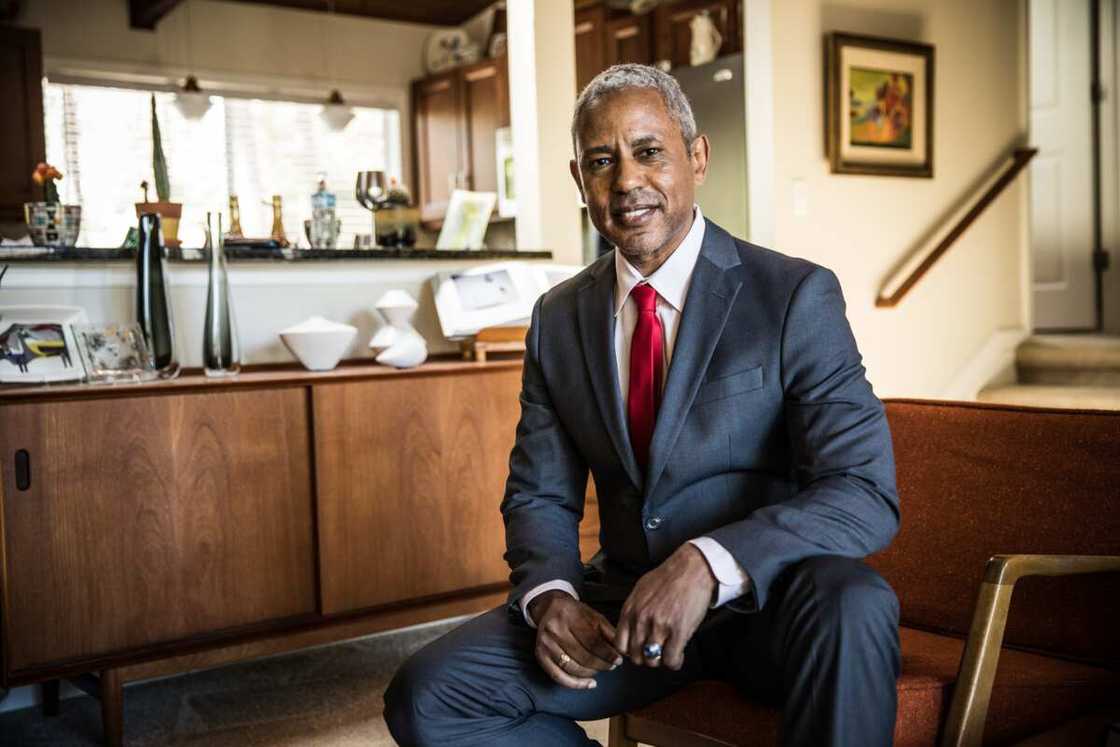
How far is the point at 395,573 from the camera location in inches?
109

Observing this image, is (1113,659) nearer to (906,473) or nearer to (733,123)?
(906,473)

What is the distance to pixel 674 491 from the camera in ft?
5.30

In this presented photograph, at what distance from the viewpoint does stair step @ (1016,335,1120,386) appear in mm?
4926

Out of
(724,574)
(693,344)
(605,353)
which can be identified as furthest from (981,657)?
(605,353)

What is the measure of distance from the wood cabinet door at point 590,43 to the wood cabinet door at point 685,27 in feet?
1.35

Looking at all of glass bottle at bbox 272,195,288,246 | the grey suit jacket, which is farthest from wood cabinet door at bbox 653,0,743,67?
the grey suit jacket

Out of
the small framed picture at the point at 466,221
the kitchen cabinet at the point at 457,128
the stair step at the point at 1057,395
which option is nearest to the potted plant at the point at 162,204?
the small framed picture at the point at 466,221

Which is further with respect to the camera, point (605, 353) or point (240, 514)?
point (240, 514)

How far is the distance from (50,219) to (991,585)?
2.34 m

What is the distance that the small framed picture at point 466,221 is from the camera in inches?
142

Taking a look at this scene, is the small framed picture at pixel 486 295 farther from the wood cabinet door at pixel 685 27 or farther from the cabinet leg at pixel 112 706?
the wood cabinet door at pixel 685 27

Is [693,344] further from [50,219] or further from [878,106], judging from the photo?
[878,106]

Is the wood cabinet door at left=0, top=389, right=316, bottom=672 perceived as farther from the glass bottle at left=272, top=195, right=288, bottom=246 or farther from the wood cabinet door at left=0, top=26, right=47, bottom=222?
the wood cabinet door at left=0, top=26, right=47, bottom=222

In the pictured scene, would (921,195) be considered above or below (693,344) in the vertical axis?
above
